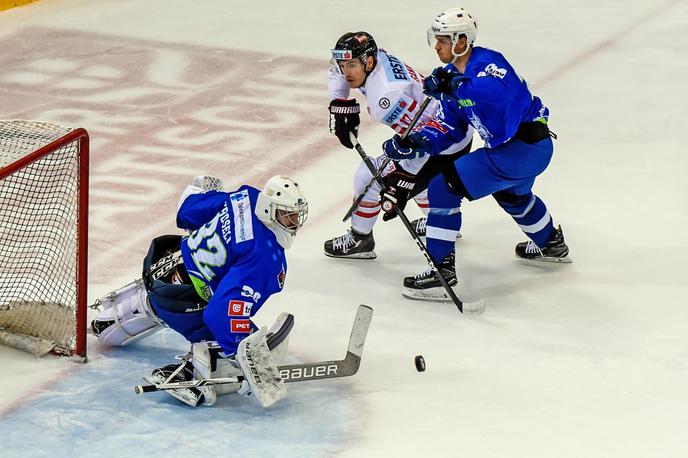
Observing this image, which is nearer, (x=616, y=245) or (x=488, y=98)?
(x=488, y=98)

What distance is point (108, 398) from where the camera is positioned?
4.26 m

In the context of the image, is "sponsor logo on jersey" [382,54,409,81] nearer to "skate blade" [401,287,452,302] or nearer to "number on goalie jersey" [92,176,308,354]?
"skate blade" [401,287,452,302]

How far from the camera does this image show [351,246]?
18.0ft

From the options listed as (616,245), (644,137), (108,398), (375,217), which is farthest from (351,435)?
(644,137)

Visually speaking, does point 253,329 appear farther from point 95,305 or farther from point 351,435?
point 95,305

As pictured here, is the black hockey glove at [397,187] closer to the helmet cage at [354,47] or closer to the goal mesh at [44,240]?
the helmet cage at [354,47]

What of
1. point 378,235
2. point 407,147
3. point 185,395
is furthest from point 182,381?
point 378,235

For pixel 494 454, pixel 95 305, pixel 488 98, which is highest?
pixel 488 98

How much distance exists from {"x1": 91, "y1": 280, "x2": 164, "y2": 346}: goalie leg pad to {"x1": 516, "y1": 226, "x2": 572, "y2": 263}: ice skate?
5.45 ft

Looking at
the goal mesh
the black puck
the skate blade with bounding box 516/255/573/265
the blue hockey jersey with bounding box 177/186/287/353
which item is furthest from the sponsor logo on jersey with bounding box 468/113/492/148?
the goal mesh

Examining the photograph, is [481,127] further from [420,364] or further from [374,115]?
[420,364]

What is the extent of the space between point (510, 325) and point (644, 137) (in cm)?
233

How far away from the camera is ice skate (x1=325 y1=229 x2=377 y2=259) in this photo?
548 cm

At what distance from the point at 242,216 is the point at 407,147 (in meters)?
1.15
